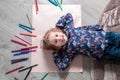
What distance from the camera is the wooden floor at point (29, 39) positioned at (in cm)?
105

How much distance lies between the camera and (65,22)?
109cm

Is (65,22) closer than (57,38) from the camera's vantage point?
No

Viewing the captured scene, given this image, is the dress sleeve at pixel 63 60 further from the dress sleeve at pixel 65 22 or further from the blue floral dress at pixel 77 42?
the dress sleeve at pixel 65 22

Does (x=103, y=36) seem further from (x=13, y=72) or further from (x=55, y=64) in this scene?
(x=13, y=72)

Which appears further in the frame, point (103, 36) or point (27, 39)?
point (27, 39)

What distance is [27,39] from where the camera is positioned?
1.13 m

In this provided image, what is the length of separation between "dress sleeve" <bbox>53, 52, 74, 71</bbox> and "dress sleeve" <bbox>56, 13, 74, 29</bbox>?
0.15m

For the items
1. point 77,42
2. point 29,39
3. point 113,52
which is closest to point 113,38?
point 113,52

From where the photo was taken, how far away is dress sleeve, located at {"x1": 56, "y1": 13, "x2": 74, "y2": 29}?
1.08m

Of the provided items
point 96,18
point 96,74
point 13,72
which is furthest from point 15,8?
point 96,74

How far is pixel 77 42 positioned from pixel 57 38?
11 cm

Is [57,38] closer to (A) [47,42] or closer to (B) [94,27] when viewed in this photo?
(A) [47,42]

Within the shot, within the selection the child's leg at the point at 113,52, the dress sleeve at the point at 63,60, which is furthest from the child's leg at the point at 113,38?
the dress sleeve at the point at 63,60

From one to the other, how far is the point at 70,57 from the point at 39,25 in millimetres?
260
